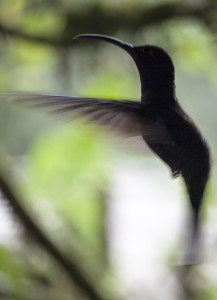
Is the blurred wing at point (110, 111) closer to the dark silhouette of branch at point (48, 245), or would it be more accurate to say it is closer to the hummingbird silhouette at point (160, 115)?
the hummingbird silhouette at point (160, 115)

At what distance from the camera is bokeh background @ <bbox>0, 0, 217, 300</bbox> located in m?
0.59

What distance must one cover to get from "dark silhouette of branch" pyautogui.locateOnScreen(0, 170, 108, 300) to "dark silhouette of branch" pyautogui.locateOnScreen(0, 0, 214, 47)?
187 mm

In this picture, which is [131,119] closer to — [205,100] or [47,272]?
[47,272]

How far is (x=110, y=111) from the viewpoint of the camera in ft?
1.06

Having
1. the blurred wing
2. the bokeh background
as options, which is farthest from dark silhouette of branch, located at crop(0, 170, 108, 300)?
the blurred wing

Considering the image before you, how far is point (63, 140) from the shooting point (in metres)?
0.74

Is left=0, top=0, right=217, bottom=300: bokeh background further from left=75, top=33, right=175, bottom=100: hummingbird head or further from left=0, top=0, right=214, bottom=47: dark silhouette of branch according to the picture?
left=75, top=33, right=175, bottom=100: hummingbird head

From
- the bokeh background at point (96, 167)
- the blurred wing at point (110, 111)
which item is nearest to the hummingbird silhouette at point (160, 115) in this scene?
the blurred wing at point (110, 111)

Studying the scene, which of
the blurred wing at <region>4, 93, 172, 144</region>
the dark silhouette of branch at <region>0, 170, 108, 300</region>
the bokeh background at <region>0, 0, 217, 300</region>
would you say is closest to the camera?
the blurred wing at <region>4, 93, 172, 144</region>

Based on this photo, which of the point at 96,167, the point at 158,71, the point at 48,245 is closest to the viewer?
the point at 158,71

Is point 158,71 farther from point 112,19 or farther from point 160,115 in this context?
point 112,19

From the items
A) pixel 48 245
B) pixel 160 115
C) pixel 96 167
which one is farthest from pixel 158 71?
pixel 96 167

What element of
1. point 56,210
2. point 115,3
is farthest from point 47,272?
point 115,3

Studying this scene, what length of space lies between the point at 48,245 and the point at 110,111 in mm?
270
